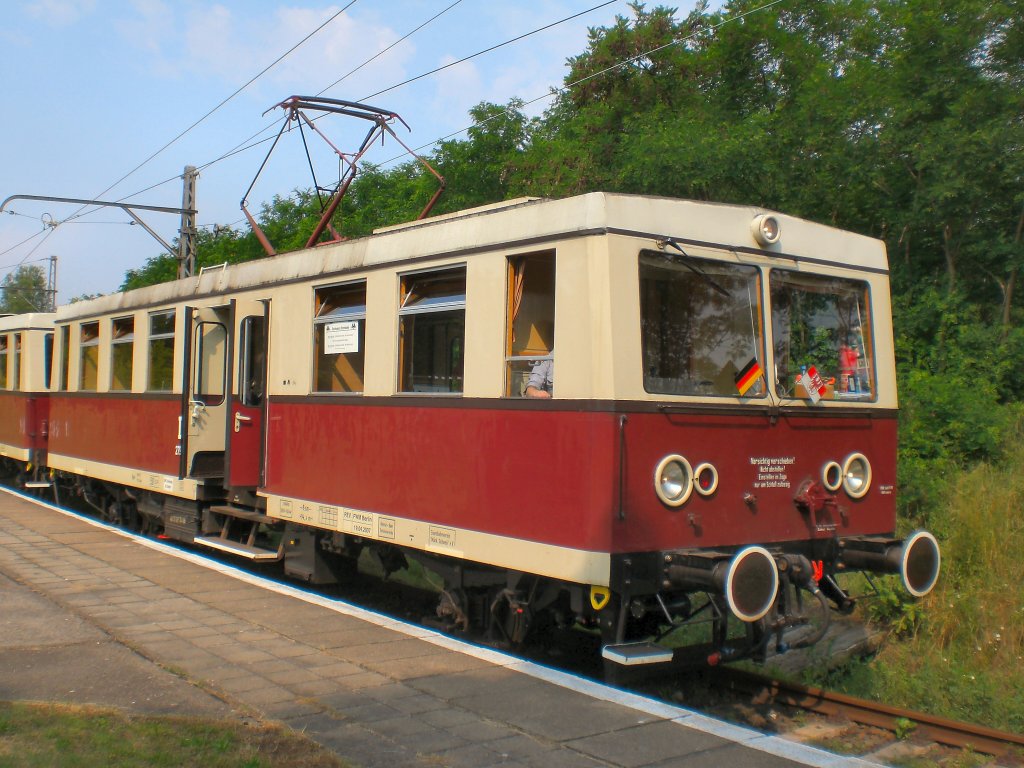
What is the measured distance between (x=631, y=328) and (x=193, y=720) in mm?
3031

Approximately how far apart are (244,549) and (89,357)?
5.30 m

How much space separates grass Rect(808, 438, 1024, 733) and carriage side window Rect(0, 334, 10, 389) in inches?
567

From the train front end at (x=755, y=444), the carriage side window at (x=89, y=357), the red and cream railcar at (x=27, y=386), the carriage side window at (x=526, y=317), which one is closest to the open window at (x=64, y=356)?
the carriage side window at (x=89, y=357)

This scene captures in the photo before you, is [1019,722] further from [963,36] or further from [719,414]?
[963,36]

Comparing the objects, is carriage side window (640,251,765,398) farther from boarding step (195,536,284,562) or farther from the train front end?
boarding step (195,536,284,562)

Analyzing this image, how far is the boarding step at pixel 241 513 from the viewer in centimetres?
954

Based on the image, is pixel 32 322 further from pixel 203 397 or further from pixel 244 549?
pixel 244 549

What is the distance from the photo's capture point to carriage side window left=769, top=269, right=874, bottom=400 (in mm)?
6680

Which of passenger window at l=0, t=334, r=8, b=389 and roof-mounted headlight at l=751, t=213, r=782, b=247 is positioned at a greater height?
passenger window at l=0, t=334, r=8, b=389

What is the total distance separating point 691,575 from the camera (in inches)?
227

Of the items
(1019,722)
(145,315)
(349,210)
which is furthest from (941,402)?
(349,210)

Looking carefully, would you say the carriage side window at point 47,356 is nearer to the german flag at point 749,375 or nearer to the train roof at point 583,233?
the train roof at point 583,233

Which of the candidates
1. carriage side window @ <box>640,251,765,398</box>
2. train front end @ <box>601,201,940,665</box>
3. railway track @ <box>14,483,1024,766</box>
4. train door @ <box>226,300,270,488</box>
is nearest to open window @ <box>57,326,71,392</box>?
train door @ <box>226,300,270,488</box>

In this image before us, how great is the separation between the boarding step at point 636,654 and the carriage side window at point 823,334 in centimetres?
185
